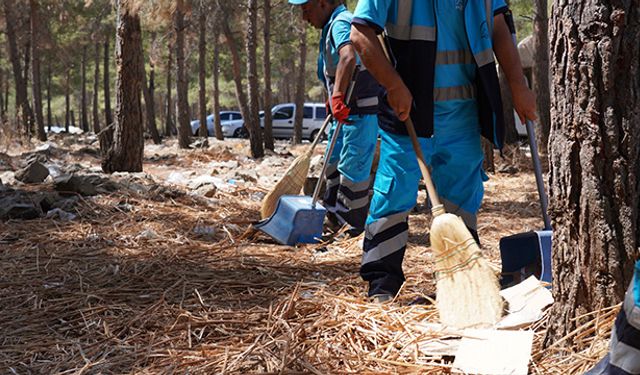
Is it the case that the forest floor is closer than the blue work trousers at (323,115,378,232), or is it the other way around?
the forest floor

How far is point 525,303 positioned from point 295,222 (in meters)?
2.59

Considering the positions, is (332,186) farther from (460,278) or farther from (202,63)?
(202,63)

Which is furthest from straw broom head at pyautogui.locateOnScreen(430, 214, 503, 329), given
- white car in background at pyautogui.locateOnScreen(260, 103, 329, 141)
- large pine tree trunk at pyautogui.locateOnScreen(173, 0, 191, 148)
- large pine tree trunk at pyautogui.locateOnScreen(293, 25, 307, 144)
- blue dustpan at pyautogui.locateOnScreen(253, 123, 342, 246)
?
white car in background at pyautogui.locateOnScreen(260, 103, 329, 141)

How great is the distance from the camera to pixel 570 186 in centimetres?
242

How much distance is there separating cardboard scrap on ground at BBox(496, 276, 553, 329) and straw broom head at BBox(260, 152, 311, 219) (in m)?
3.23

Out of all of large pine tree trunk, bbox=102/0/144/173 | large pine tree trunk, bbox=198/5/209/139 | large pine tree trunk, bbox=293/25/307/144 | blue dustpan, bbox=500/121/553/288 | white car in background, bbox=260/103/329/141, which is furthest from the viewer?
white car in background, bbox=260/103/329/141

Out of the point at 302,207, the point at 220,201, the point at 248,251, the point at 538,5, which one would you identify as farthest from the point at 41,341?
the point at 538,5

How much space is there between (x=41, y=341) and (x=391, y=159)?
1794mm

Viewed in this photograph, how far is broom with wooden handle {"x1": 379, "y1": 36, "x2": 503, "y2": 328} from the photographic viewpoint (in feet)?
9.36

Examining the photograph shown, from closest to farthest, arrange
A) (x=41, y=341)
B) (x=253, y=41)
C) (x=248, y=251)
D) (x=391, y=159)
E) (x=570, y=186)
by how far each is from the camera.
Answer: (x=570, y=186) < (x=41, y=341) < (x=391, y=159) < (x=248, y=251) < (x=253, y=41)

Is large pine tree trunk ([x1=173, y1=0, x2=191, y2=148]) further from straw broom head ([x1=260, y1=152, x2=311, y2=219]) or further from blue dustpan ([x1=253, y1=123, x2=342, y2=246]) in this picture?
blue dustpan ([x1=253, y1=123, x2=342, y2=246])

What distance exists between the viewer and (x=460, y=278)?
9.78 feet

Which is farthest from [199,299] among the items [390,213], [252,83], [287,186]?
[252,83]

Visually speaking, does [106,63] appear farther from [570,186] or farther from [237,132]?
[570,186]
